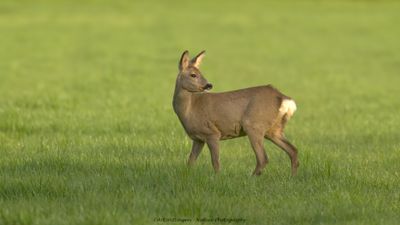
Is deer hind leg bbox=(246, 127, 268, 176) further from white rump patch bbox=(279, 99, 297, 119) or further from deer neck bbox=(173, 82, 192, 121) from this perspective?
deer neck bbox=(173, 82, 192, 121)

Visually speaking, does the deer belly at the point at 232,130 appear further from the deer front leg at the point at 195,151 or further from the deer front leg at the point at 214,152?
the deer front leg at the point at 195,151

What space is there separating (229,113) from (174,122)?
17.7ft

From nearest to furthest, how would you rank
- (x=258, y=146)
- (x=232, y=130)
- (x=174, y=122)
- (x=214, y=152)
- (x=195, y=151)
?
(x=214, y=152)
(x=258, y=146)
(x=232, y=130)
(x=195, y=151)
(x=174, y=122)

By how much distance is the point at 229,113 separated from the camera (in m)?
10.7

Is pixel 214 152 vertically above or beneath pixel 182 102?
beneath

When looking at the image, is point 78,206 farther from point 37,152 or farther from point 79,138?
point 79,138

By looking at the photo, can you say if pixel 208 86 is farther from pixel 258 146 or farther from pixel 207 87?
pixel 258 146

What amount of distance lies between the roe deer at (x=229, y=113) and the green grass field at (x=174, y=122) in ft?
1.13

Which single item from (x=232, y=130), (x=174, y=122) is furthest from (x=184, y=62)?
(x=174, y=122)

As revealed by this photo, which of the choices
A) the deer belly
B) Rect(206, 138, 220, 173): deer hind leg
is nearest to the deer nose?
the deer belly

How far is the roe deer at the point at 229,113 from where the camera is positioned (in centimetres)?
1063

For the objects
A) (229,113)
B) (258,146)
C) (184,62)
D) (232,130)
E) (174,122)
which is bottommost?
(174,122)

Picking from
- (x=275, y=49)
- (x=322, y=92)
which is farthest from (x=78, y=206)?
(x=275, y=49)

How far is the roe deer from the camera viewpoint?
10633 mm
